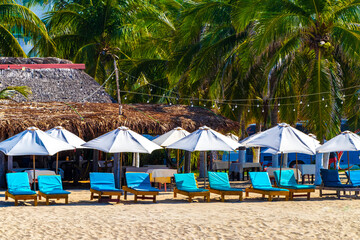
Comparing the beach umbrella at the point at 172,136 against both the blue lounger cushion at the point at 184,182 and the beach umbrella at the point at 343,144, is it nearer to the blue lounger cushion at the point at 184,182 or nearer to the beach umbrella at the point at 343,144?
the blue lounger cushion at the point at 184,182

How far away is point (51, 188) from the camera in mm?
14102

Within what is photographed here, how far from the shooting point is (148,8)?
2906 centimetres

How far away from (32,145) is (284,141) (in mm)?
6780

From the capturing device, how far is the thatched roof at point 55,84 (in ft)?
67.8

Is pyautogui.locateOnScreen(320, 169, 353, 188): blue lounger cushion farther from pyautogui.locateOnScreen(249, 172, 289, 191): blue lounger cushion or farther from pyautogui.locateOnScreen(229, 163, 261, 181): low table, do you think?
pyautogui.locateOnScreen(229, 163, 261, 181): low table

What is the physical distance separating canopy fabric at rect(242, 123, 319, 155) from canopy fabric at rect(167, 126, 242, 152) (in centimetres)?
61

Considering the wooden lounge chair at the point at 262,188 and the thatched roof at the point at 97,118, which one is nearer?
the wooden lounge chair at the point at 262,188

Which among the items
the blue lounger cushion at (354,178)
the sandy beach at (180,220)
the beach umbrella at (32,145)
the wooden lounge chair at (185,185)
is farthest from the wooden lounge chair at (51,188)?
the blue lounger cushion at (354,178)

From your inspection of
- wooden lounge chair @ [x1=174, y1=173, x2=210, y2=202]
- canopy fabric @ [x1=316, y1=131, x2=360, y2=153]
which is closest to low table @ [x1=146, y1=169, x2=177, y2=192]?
wooden lounge chair @ [x1=174, y1=173, x2=210, y2=202]

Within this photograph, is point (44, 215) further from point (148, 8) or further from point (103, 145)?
point (148, 8)

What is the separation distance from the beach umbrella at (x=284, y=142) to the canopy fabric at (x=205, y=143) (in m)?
0.61

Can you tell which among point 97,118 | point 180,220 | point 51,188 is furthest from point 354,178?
point 51,188

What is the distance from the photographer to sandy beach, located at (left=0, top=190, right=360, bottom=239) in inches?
381

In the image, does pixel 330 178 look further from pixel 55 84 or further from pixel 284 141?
pixel 55 84
